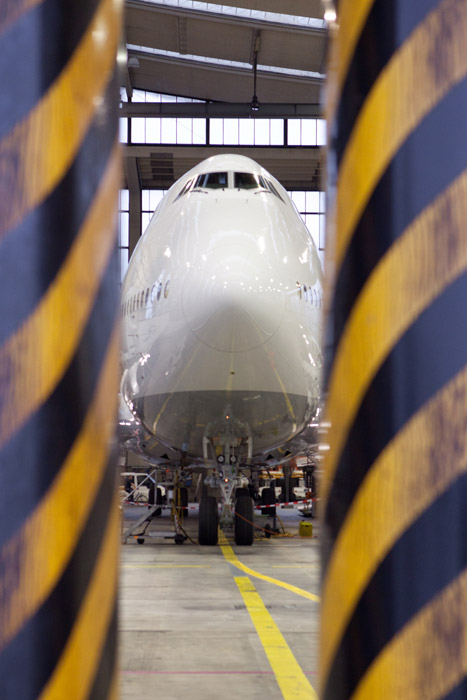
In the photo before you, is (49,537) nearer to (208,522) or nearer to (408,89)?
(408,89)

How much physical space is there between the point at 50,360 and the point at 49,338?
0.02 meters

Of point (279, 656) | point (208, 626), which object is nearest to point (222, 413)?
point (208, 626)

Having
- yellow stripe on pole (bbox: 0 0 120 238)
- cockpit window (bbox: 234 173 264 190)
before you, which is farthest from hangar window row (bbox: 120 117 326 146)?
yellow stripe on pole (bbox: 0 0 120 238)

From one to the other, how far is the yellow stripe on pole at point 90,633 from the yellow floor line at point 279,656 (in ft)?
12.1

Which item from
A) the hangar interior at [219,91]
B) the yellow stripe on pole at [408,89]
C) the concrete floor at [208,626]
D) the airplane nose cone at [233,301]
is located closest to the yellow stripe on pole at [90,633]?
the yellow stripe on pole at [408,89]

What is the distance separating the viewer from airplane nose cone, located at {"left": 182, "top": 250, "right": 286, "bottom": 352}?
7.94m

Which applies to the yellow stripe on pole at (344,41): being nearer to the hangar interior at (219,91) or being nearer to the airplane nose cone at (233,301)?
the airplane nose cone at (233,301)

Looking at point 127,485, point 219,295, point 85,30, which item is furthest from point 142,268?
point 127,485

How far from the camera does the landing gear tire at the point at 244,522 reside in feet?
39.6

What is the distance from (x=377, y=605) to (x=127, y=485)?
31.4 m

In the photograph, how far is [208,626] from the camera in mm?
6020

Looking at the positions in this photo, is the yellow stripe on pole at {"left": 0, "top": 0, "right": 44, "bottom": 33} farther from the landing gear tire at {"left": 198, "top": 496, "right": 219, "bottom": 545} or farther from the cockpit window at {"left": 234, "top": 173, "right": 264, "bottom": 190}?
the landing gear tire at {"left": 198, "top": 496, "right": 219, "bottom": 545}

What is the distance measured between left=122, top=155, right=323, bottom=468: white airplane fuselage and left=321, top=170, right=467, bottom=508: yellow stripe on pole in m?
7.08

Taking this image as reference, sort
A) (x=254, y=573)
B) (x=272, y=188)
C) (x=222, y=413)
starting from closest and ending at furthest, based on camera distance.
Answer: (x=254, y=573) < (x=222, y=413) < (x=272, y=188)
